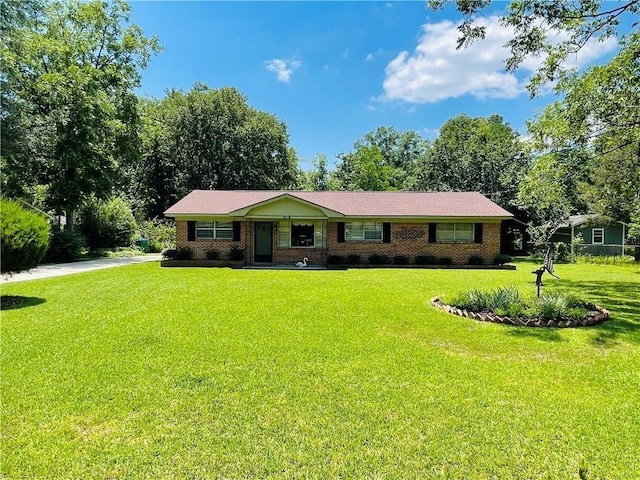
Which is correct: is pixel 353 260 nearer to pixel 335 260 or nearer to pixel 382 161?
pixel 335 260

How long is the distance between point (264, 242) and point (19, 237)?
11982mm

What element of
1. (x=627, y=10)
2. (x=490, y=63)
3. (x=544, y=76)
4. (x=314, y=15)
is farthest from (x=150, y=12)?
(x=627, y=10)

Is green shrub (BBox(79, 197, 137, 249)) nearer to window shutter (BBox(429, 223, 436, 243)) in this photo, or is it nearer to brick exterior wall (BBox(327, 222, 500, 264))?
brick exterior wall (BBox(327, 222, 500, 264))

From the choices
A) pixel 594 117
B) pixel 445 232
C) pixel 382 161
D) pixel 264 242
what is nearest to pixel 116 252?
pixel 264 242

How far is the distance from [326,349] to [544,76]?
39.2 ft

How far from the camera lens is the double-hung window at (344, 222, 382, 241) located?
1994 cm

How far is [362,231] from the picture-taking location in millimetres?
20000

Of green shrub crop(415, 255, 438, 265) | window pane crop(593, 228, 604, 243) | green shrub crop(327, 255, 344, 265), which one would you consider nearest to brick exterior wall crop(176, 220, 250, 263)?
green shrub crop(327, 255, 344, 265)

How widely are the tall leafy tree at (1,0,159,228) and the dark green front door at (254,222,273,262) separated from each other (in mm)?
10344

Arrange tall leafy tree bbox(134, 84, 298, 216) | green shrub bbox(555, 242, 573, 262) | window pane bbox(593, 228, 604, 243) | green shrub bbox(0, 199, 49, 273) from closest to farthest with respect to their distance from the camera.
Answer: green shrub bbox(0, 199, 49, 273), green shrub bbox(555, 242, 573, 262), window pane bbox(593, 228, 604, 243), tall leafy tree bbox(134, 84, 298, 216)

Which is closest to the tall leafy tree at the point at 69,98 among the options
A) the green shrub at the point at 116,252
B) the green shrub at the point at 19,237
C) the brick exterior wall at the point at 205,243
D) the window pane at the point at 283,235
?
the green shrub at the point at 116,252

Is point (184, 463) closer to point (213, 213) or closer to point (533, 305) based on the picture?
point (533, 305)

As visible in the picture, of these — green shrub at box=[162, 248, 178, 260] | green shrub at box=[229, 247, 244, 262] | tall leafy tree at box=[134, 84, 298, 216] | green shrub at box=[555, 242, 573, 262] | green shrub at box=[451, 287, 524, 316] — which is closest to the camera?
green shrub at box=[451, 287, 524, 316]

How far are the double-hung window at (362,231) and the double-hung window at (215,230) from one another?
5961mm
